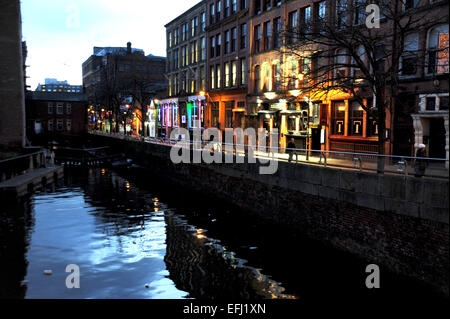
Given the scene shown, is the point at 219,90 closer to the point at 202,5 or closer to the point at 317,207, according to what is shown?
the point at 202,5

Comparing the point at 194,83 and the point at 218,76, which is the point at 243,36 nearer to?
the point at 218,76

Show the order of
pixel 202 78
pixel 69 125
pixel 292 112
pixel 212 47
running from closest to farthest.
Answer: pixel 292 112, pixel 212 47, pixel 202 78, pixel 69 125

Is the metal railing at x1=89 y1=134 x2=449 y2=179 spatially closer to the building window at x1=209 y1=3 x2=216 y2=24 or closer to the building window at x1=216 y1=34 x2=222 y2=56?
the building window at x1=216 y1=34 x2=222 y2=56

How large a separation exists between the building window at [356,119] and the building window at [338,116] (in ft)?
2.73

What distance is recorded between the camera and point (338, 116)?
94.2ft

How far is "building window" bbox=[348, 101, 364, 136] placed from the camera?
87.7ft

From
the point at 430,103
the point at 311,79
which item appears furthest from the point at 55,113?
the point at 430,103

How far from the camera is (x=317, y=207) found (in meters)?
16.5

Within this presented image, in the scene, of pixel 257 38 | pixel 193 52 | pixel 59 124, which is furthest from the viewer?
pixel 59 124

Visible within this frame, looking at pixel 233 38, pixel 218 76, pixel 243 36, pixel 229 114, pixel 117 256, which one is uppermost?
pixel 233 38

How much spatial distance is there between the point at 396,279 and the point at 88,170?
130 ft

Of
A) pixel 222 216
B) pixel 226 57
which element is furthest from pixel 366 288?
pixel 226 57

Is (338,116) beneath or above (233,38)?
beneath

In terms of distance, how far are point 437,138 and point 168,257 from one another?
1564 cm
